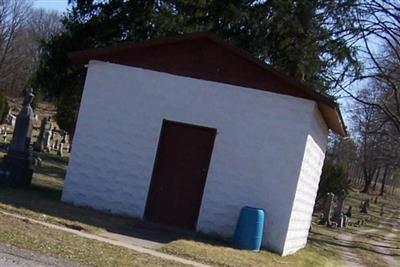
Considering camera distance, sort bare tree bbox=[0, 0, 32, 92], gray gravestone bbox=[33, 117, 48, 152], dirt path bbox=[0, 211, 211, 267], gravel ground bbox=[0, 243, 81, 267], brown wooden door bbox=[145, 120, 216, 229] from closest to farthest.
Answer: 1. gravel ground bbox=[0, 243, 81, 267]
2. dirt path bbox=[0, 211, 211, 267]
3. brown wooden door bbox=[145, 120, 216, 229]
4. gray gravestone bbox=[33, 117, 48, 152]
5. bare tree bbox=[0, 0, 32, 92]

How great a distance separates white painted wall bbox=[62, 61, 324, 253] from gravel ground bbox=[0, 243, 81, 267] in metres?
6.31

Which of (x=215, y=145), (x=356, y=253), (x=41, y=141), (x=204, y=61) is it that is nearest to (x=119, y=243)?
(x=215, y=145)

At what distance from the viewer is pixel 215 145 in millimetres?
15234

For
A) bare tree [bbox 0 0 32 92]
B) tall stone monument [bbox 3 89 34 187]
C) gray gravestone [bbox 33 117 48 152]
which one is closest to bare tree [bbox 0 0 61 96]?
bare tree [bbox 0 0 32 92]

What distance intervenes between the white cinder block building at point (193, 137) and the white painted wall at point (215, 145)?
0.07 ft

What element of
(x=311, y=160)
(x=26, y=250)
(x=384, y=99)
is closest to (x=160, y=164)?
(x=311, y=160)

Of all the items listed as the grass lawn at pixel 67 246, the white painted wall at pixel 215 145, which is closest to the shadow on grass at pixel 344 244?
the white painted wall at pixel 215 145

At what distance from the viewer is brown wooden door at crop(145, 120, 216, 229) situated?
50.3 ft

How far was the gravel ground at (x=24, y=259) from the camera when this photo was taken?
8.38 meters

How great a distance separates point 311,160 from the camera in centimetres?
1661

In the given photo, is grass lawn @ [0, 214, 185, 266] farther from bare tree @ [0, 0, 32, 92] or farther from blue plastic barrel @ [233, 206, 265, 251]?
bare tree @ [0, 0, 32, 92]

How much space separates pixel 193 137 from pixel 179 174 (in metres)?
0.90

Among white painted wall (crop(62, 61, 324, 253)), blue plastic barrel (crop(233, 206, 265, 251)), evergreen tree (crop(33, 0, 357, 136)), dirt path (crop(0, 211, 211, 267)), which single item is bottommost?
dirt path (crop(0, 211, 211, 267))

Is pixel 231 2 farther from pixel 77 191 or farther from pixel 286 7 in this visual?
pixel 77 191
